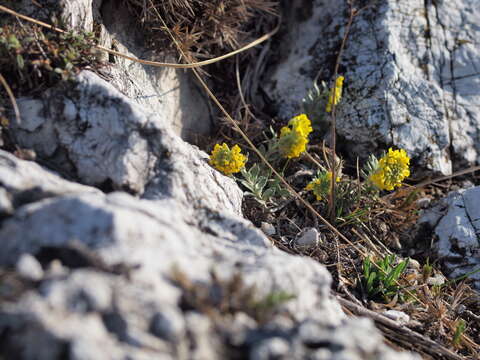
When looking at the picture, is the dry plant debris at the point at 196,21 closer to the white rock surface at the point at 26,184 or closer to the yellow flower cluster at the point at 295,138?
the yellow flower cluster at the point at 295,138

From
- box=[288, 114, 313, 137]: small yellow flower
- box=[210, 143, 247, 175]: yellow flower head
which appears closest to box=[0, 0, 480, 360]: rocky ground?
box=[210, 143, 247, 175]: yellow flower head

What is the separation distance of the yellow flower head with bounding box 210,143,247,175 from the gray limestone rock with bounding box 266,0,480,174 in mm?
1215

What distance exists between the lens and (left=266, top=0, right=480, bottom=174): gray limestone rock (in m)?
3.79

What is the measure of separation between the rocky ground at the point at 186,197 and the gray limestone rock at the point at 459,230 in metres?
0.01

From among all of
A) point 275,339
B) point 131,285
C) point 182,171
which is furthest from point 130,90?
point 275,339

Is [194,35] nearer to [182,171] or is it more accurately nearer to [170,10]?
[170,10]

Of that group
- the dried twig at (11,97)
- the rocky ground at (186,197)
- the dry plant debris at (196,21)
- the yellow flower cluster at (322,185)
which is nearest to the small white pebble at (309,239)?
the rocky ground at (186,197)

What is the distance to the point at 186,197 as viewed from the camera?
238 centimetres

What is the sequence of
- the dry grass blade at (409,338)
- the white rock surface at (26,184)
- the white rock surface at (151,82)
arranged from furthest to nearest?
the white rock surface at (151,82), the dry grass blade at (409,338), the white rock surface at (26,184)

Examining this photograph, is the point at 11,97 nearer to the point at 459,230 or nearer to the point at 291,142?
the point at 291,142

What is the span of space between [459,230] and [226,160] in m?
1.98

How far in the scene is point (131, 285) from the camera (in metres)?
1.62

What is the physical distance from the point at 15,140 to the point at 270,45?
9.72ft

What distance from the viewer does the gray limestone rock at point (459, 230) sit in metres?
3.26
